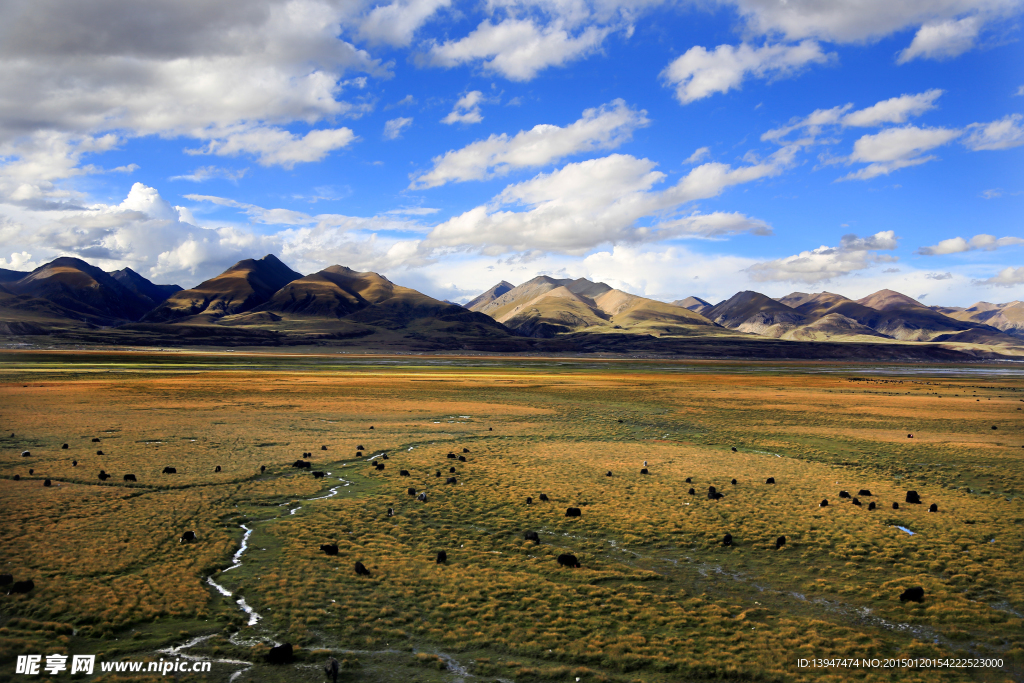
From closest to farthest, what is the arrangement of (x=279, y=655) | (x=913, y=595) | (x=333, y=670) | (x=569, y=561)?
(x=333, y=670) → (x=279, y=655) → (x=913, y=595) → (x=569, y=561)

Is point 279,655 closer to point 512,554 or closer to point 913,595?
point 512,554

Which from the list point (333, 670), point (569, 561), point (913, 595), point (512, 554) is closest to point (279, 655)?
point (333, 670)

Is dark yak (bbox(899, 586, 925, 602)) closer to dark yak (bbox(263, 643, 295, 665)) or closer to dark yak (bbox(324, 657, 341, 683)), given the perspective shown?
dark yak (bbox(324, 657, 341, 683))

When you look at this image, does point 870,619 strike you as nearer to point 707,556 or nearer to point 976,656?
point 976,656

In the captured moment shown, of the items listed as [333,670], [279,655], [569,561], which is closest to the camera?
[333,670]

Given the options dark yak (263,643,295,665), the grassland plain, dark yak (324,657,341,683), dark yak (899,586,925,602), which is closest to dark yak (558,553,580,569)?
the grassland plain

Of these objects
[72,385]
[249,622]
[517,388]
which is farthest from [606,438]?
[72,385]

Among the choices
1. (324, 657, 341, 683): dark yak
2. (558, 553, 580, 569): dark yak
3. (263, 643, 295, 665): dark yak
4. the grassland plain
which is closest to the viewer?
(324, 657, 341, 683): dark yak

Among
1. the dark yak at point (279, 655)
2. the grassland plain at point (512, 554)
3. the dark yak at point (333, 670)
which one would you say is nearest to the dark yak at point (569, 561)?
the grassland plain at point (512, 554)
